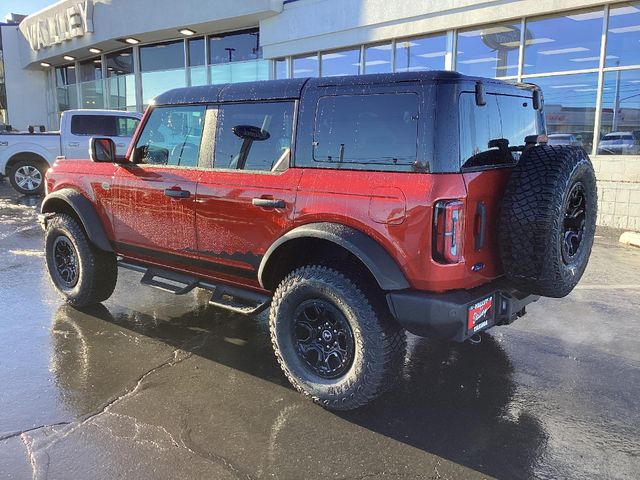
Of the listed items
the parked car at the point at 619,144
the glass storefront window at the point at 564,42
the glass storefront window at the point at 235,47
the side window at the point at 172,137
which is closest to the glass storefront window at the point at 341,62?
the glass storefront window at the point at 235,47

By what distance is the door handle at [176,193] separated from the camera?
3.98m

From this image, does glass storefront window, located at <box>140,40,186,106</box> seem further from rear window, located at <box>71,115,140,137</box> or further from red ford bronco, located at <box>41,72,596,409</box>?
red ford bronco, located at <box>41,72,596,409</box>

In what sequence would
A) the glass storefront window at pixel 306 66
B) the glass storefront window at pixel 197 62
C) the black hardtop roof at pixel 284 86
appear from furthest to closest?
the glass storefront window at pixel 197 62 < the glass storefront window at pixel 306 66 < the black hardtop roof at pixel 284 86

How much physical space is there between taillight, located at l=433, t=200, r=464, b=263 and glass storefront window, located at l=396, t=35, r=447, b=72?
32.6 feet

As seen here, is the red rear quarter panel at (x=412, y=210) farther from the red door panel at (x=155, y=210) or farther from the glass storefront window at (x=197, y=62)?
the glass storefront window at (x=197, y=62)

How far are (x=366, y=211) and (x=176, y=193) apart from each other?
1.67 meters

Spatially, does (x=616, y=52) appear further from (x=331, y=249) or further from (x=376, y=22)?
Answer: (x=331, y=249)

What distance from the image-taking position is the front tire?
540 inches

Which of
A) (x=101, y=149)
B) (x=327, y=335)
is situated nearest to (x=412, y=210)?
(x=327, y=335)

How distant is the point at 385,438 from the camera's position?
3.00 m

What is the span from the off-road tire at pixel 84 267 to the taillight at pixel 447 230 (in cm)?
331

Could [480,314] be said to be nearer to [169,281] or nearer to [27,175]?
[169,281]

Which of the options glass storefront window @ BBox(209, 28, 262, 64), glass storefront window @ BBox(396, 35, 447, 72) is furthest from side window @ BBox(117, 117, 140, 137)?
glass storefront window @ BBox(396, 35, 447, 72)

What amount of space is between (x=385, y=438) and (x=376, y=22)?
455 inches
